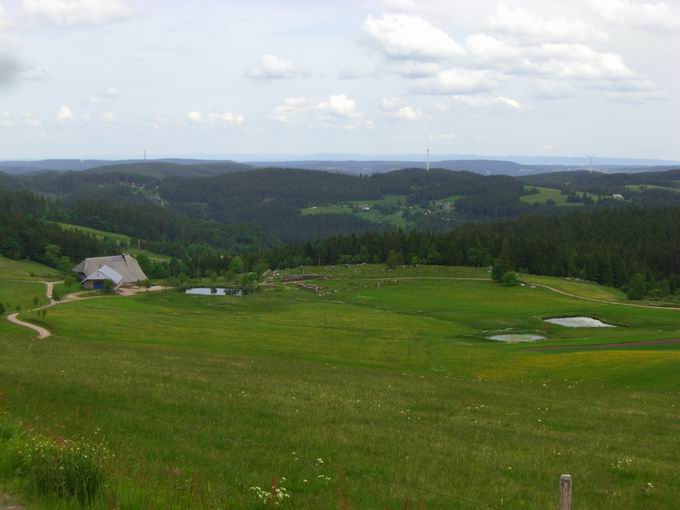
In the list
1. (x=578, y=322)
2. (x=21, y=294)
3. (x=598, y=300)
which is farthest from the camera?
(x=598, y=300)

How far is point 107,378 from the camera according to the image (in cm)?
2939

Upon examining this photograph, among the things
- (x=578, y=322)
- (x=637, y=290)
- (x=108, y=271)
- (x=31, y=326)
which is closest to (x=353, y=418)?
(x=31, y=326)

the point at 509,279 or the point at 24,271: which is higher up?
the point at 509,279

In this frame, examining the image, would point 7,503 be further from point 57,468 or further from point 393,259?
point 393,259

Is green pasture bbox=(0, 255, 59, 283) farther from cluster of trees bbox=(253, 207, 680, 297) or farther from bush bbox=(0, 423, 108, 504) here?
bush bbox=(0, 423, 108, 504)

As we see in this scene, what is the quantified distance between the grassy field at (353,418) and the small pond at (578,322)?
24045mm

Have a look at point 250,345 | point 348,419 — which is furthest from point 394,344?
point 348,419

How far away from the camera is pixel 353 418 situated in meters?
24.5

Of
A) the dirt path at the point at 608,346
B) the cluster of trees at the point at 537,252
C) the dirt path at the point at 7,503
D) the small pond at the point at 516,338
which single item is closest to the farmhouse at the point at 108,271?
the cluster of trees at the point at 537,252

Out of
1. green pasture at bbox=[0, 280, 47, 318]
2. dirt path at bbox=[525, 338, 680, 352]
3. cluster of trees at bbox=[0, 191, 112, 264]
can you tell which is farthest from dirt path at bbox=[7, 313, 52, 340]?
cluster of trees at bbox=[0, 191, 112, 264]

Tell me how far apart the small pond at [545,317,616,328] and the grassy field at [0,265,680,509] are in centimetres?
2405

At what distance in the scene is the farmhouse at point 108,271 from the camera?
5443 inches

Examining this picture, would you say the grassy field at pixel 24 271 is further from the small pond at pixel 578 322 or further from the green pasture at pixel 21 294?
the small pond at pixel 578 322

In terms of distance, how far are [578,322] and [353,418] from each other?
6889cm
